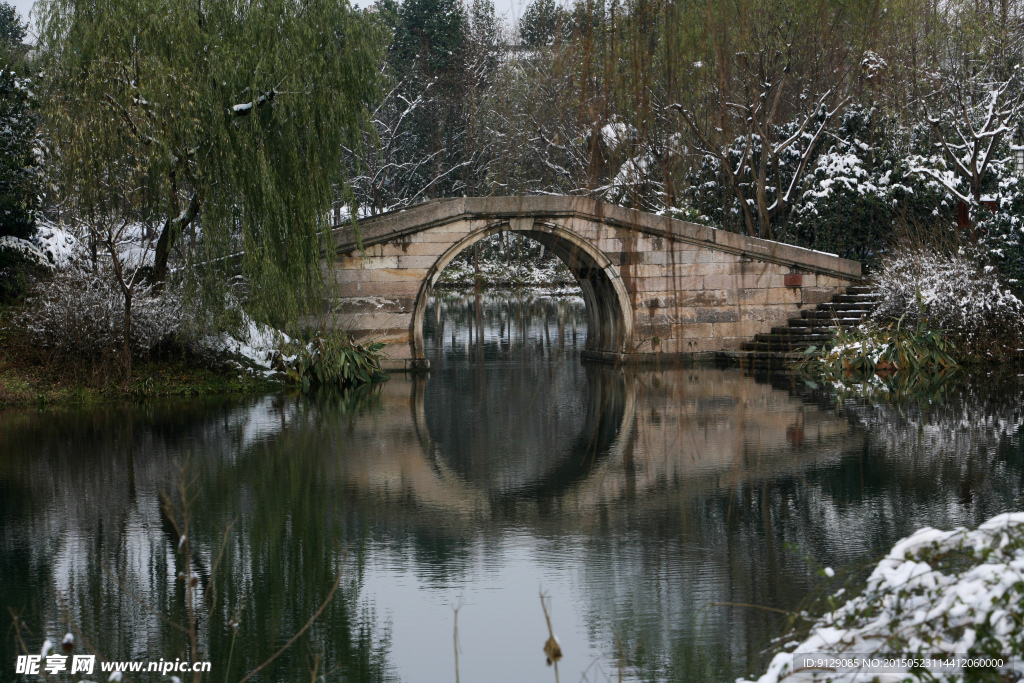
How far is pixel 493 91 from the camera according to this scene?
570 centimetres

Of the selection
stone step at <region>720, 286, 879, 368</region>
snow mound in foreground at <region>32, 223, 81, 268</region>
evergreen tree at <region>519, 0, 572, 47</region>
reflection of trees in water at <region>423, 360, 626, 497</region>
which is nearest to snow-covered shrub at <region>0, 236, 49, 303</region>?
snow mound in foreground at <region>32, 223, 81, 268</region>

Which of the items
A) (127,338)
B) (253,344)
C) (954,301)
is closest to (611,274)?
(954,301)

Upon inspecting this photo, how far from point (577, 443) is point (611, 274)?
892 cm

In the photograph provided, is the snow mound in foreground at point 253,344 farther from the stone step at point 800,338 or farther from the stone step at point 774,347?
the stone step at point 800,338

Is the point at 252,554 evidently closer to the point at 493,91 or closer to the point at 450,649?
the point at 450,649

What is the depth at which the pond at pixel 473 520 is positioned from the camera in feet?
17.6

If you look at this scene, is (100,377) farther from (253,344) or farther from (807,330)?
(807,330)

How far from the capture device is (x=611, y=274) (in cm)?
2011

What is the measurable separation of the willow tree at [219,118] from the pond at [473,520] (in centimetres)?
240

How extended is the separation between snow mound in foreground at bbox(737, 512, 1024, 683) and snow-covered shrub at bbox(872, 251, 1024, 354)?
50.3 feet

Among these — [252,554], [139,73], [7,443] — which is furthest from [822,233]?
[252,554]

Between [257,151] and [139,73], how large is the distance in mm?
1816

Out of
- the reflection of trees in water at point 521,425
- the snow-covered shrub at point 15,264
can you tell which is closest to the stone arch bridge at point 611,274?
the reflection of trees in water at point 521,425

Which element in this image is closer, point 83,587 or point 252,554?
point 83,587
